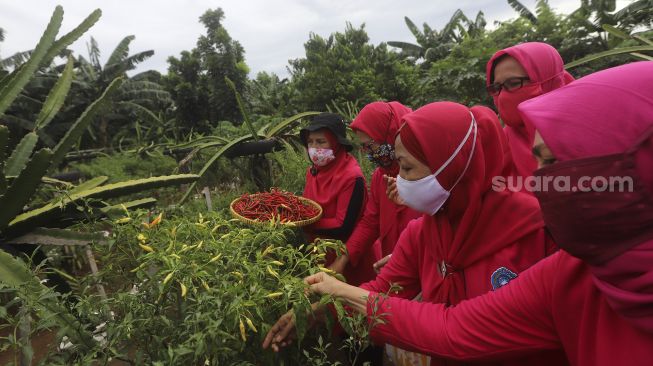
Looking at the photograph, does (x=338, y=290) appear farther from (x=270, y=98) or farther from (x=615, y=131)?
(x=270, y=98)

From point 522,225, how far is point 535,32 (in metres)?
13.7

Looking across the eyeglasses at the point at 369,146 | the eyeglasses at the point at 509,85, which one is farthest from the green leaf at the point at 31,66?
the eyeglasses at the point at 509,85

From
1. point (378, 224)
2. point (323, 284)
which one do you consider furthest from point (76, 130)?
point (323, 284)

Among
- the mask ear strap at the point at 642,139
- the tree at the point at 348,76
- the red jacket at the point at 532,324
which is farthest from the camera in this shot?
the tree at the point at 348,76

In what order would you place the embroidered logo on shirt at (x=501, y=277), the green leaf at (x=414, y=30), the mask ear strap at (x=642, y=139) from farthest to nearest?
1. the green leaf at (x=414, y=30)
2. the embroidered logo on shirt at (x=501, y=277)
3. the mask ear strap at (x=642, y=139)

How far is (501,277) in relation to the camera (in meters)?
1.28

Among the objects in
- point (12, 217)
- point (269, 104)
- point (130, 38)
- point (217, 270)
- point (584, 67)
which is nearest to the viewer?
point (217, 270)

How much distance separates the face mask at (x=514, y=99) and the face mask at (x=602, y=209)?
58.6 inches

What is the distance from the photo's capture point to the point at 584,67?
38.2 ft

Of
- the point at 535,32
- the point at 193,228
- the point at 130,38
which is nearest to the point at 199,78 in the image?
the point at 130,38

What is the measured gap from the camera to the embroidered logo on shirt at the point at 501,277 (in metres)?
1.27

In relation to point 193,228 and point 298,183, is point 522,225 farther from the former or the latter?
point 298,183

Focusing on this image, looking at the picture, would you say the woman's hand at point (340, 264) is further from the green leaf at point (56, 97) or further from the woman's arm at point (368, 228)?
the green leaf at point (56, 97)

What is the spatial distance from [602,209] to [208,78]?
19.5m
